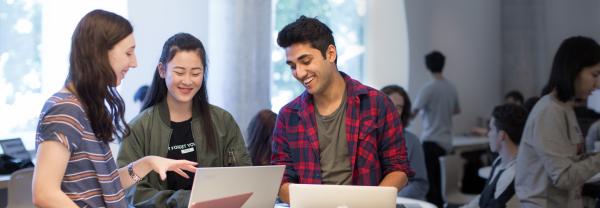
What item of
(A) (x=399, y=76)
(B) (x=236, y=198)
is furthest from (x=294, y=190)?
(A) (x=399, y=76)

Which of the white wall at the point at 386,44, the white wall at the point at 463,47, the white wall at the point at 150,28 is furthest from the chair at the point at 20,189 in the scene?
the white wall at the point at 463,47

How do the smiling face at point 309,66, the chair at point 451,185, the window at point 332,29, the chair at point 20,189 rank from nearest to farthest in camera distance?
1. the smiling face at point 309,66
2. the chair at point 20,189
3. the chair at point 451,185
4. the window at point 332,29

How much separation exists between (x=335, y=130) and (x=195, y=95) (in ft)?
1.72

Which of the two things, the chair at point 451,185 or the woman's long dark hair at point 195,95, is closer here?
the woman's long dark hair at point 195,95

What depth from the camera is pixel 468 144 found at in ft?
25.0

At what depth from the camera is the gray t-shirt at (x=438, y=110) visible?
7105mm

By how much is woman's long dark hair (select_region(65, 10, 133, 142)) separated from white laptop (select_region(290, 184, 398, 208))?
0.64 meters

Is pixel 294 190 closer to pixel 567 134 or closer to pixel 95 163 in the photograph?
pixel 95 163

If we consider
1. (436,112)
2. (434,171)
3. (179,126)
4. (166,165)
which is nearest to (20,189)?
(179,126)

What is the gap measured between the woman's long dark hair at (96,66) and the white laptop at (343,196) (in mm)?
644

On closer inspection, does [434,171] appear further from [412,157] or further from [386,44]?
[412,157]

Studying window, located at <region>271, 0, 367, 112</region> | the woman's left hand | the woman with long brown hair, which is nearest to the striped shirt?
the woman with long brown hair

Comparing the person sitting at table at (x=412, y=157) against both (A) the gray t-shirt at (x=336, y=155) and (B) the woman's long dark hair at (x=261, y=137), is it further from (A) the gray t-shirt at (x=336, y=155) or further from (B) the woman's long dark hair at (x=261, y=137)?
(A) the gray t-shirt at (x=336, y=155)

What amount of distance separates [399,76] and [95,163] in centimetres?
578
